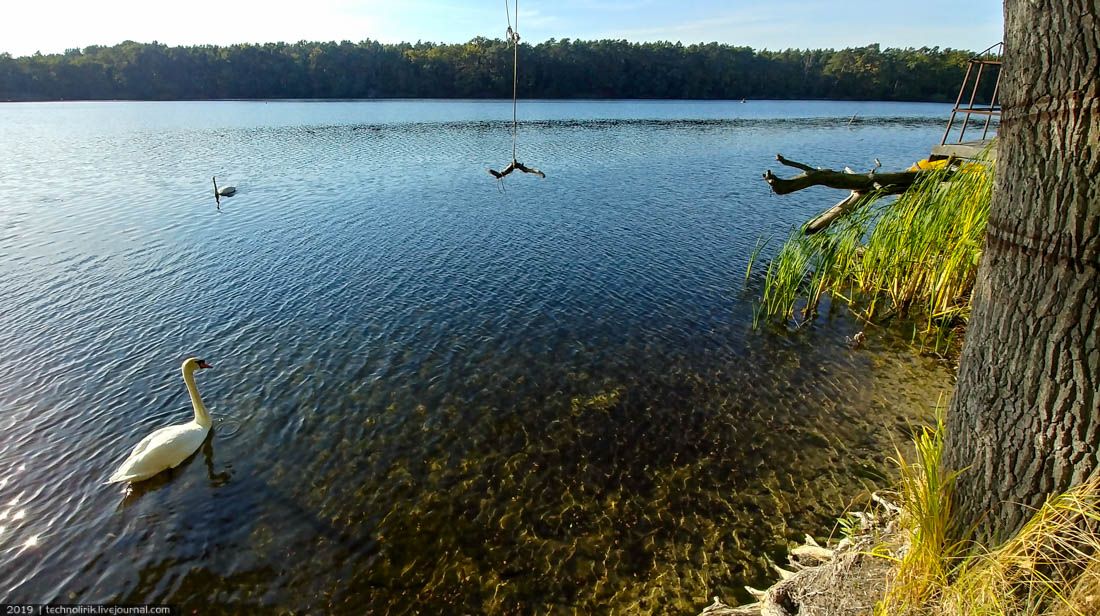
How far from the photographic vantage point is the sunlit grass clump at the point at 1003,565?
114 inches

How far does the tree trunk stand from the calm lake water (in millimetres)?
2831

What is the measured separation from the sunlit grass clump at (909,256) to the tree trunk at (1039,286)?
6932mm

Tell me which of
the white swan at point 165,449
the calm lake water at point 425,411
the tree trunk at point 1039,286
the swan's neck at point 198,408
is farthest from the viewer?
the swan's neck at point 198,408

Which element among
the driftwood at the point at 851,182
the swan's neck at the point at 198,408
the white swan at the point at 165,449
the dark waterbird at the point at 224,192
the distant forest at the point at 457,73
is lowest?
the white swan at the point at 165,449

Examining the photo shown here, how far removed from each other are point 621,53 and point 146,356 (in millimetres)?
122152

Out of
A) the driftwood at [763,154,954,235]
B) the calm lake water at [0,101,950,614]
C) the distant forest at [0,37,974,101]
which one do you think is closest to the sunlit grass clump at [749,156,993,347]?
the driftwood at [763,154,954,235]

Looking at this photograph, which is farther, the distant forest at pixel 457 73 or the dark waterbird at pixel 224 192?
the distant forest at pixel 457 73

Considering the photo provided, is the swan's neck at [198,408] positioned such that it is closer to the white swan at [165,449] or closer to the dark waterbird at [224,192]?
the white swan at [165,449]

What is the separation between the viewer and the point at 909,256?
10.2 m

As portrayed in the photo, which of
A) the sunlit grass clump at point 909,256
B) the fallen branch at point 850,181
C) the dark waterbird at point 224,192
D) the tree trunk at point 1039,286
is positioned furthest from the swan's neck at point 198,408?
the dark waterbird at point 224,192

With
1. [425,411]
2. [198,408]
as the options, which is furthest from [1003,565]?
[198,408]

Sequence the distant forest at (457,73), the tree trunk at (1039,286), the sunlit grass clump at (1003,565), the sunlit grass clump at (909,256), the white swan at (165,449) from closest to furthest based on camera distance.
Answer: the tree trunk at (1039,286)
the sunlit grass clump at (1003,565)
the white swan at (165,449)
the sunlit grass clump at (909,256)
the distant forest at (457,73)

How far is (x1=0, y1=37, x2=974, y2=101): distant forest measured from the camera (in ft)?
315

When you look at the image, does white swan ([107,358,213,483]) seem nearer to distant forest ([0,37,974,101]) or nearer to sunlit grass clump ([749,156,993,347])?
sunlit grass clump ([749,156,993,347])
